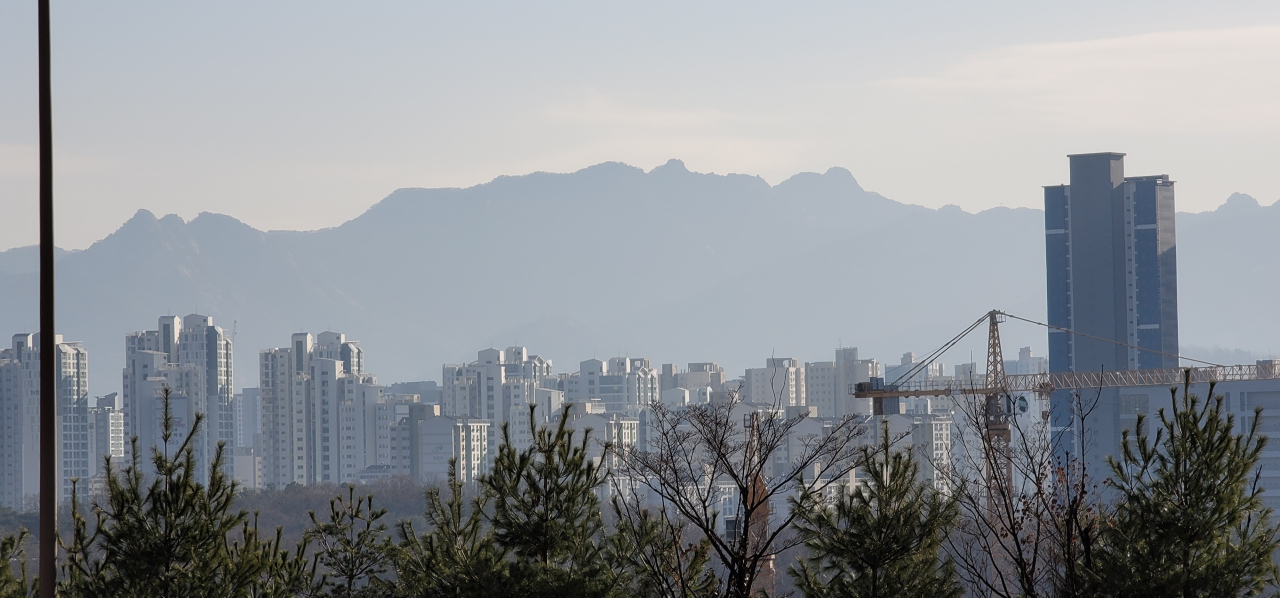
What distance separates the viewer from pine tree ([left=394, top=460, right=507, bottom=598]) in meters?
8.67

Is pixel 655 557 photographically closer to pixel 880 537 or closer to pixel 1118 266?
pixel 880 537

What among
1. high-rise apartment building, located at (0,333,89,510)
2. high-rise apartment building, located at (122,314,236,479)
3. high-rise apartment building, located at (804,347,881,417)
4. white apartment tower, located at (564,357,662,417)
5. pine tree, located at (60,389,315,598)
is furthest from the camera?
white apartment tower, located at (564,357,662,417)

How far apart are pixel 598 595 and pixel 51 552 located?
13.4 feet

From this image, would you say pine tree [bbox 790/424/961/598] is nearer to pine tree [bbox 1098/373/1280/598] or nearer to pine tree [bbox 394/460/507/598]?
pine tree [bbox 1098/373/1280/598]

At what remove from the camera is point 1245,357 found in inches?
6693

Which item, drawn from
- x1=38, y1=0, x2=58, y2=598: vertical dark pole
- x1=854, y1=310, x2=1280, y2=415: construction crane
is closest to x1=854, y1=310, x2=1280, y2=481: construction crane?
x1=854, y1=310, x2=1280, y2=415: construction crane

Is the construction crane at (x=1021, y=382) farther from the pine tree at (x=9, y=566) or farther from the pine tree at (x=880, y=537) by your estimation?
the pine tree at (x=9, y=566)

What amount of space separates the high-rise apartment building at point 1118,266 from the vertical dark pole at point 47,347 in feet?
227

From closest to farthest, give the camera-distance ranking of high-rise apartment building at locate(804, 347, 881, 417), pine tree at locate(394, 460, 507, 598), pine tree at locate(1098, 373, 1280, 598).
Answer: pine tree at locate(1098, 373, 1280, 598) → pine tree at locate(394, 460, 507, 598) → high-rise apartment building at locate(804, 347, 881, 417)

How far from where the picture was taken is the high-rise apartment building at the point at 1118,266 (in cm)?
7125

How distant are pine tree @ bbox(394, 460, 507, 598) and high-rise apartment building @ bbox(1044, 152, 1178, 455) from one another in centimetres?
6511

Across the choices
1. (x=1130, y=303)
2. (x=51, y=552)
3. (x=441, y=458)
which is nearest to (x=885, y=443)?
(x=51, y=552)

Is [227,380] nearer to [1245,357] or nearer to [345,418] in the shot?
[345,418]

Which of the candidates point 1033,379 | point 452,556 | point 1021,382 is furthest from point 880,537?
point 1021,382
